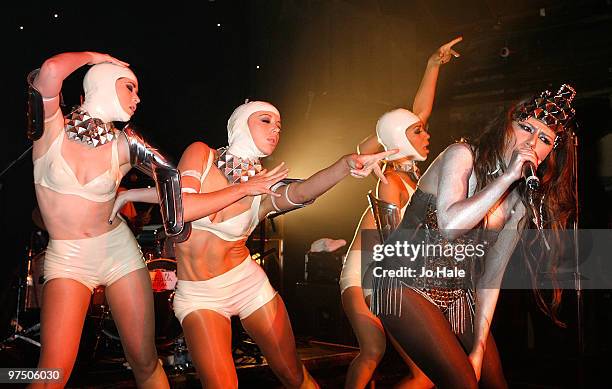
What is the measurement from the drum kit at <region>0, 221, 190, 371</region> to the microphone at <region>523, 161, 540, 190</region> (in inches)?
149

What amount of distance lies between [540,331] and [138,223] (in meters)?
4.92

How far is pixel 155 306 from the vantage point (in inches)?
240

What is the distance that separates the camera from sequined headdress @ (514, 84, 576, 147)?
3098 mm

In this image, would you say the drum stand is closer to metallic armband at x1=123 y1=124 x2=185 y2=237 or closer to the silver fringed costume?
metallic armband at x1=123 y1=124 x2=185 y2=237

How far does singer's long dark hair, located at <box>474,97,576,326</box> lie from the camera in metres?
3.12

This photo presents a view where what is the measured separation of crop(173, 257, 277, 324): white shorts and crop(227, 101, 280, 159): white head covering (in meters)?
0.63

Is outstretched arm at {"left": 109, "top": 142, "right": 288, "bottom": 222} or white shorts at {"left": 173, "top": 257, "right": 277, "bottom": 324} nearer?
outstretched arm at {"left": 109, "top": 142, "right": 288, "bottom": 222}

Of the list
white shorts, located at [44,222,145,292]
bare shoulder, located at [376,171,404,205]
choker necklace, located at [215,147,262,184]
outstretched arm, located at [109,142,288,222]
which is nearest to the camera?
outstretched arm, located at [109,142,288,222]

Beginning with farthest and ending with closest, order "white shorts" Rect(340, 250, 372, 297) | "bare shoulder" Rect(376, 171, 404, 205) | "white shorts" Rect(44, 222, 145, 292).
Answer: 1. "white shorts" Rect(340, 250, 372, 297)
2. "bare shoulder" Rect(376, 171, 404, 205)
3. "white shorts" Rect(44, 222, 145, 292)

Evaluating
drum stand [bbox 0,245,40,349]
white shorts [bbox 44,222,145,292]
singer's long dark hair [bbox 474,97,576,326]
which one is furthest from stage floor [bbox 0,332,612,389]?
singer's long dark hair [bbox 474,97,576,326]

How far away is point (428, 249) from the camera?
3119mm

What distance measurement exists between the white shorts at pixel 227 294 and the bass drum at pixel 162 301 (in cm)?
272

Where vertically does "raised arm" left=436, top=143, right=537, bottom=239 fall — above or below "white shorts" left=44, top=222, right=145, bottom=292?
above

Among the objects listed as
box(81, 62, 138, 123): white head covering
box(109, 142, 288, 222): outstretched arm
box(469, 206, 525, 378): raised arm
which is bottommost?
box(469, 206, 525, 378): raised arm
